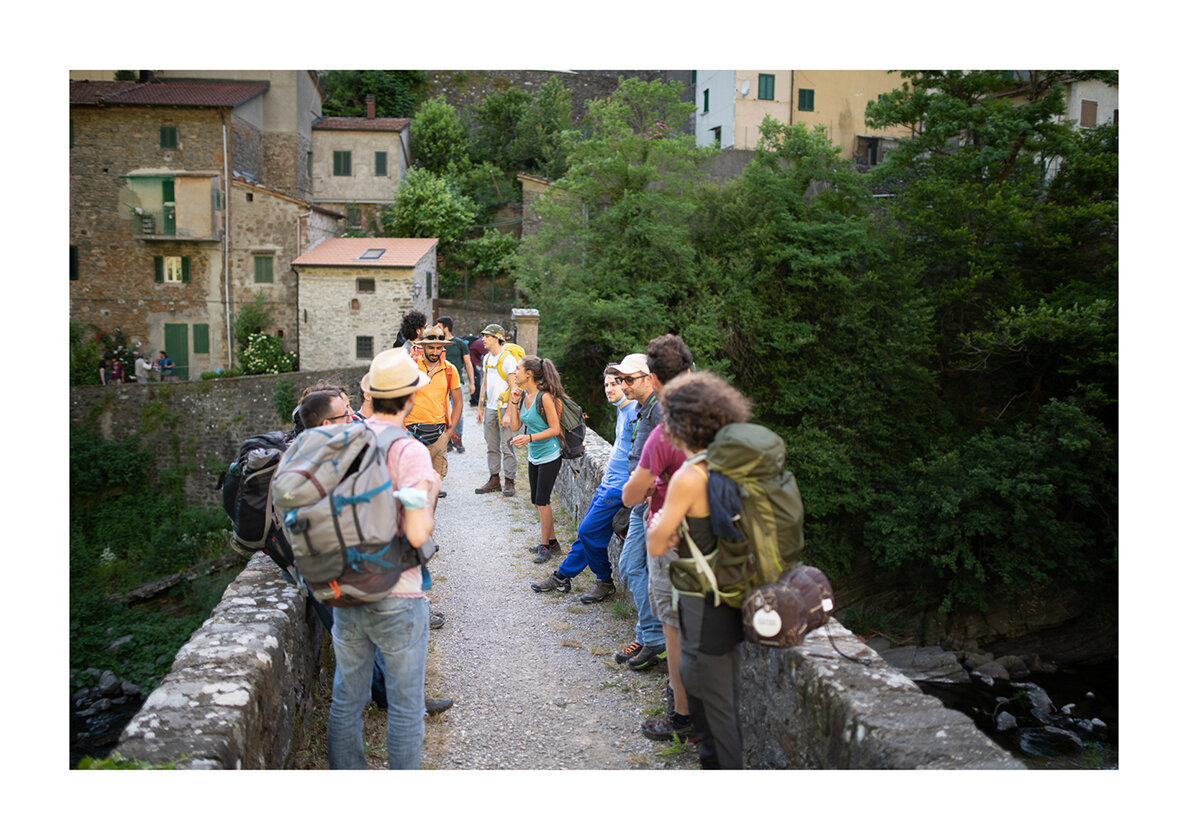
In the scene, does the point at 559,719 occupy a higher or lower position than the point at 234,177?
lower

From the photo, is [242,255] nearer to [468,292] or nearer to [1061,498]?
[468,292]

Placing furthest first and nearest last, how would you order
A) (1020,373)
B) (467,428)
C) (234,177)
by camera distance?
(234,177) < (1020,373) < (467,428)

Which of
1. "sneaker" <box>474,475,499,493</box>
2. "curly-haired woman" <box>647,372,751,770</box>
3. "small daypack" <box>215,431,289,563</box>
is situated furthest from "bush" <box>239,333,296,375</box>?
"curly-haired woman" <box>647,372,751,770</box>

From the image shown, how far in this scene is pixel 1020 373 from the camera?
2069 centimetres

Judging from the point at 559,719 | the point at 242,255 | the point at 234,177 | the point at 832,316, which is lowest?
the point at 559,719

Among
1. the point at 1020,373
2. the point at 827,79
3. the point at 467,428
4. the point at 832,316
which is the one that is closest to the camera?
the point at 467,428

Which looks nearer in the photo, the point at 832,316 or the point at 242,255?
the point at 832,316

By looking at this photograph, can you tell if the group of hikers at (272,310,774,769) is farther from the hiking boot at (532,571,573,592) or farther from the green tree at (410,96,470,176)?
the green tree at (410,96,470,176)

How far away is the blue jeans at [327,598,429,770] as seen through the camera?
298 centimetres

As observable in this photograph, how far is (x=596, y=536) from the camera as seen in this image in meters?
5.60

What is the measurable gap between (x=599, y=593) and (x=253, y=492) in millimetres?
2849

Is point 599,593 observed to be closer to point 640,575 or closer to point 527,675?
point 527,675

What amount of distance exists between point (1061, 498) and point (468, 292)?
2109 centimetres

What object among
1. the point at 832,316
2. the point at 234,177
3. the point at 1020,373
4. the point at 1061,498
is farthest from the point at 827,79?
the point at 234,177
